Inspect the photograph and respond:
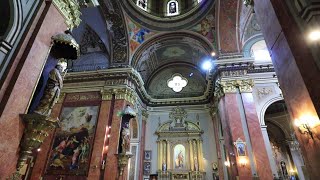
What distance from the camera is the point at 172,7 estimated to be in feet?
45.8

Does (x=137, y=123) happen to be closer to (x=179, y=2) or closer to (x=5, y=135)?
(x=179, y=2)

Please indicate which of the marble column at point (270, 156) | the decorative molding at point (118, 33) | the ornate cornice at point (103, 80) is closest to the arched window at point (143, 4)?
the decorative molding at point (118, 33)

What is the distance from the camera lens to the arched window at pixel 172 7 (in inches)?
538

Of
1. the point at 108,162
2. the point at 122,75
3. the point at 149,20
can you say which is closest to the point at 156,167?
the point at 108,162

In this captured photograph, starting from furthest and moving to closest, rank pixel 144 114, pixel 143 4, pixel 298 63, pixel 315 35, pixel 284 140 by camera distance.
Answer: pixel 284 140
pixel 144 114
pixel 143 4
pixel 298 63
pixel 315 35

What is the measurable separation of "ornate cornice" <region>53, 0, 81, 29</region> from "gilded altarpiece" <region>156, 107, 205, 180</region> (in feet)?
34.1

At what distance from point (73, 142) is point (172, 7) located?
10.4 metres

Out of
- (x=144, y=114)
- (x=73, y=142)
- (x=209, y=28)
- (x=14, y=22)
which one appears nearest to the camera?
(x=14, y=22)

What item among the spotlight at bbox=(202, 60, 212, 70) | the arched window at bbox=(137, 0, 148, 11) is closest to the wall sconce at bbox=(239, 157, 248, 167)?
the spotlight at bbox=(202, 60, 212, 70)

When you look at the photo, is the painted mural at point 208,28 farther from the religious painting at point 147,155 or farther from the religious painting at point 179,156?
the religious painting at point 147,155

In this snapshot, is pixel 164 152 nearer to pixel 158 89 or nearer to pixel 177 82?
pixel 158 89

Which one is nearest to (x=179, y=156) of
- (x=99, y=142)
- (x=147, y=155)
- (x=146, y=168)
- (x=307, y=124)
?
(x=147, y=155)

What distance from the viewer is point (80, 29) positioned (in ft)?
40.7

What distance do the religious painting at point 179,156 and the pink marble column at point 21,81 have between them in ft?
37.1
